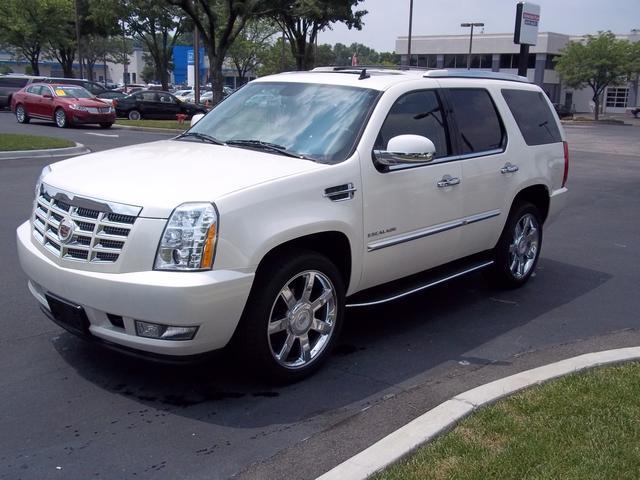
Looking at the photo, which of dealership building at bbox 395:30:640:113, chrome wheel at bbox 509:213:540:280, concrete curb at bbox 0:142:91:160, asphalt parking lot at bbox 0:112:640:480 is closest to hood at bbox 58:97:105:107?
concrete curb at bbox 0:142:91:160

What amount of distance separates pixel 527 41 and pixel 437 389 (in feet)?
47.0

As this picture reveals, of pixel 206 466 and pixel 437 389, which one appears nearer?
pixel 206 466

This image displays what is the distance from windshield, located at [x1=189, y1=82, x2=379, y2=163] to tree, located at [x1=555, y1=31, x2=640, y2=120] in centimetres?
5551

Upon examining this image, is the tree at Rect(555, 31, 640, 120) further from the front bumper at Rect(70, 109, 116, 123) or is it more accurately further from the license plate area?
the license plate area

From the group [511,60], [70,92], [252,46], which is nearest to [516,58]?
[511,60]

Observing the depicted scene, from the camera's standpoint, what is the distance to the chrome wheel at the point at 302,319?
14.3 ft

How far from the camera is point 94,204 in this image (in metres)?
4.01

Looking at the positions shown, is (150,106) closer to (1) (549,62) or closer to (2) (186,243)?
(2) (186,243)

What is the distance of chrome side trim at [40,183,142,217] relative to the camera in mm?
3898

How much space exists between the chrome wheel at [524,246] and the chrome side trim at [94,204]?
3.87 m

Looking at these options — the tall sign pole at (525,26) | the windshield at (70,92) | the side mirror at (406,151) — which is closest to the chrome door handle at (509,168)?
the side mirror at (406,151)

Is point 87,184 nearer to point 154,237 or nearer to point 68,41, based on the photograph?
point 154,237

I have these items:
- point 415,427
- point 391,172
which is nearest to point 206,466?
point 415,427

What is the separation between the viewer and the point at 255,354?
4.19m
